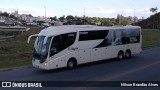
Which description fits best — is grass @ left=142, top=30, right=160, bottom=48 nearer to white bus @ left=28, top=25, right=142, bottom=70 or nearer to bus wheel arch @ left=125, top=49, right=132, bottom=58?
bus wheel arch @ left=125, top=49, right=132, bottom=58

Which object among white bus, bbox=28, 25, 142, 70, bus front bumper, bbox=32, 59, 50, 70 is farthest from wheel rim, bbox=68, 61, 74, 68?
bus front bumper, bbox=32, 59, 50, 70

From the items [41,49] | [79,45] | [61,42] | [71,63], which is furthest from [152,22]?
[41,49]

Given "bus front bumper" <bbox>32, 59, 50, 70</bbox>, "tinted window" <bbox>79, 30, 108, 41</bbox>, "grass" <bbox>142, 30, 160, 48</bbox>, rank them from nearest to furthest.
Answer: "bus front bumper" <bbox>32, 59, 50, 70</bbox> → "tinted window" <bbox>79, 30, 108, 41</bbox> → "grass" <bbox>142, 30, 160, 48</bbox>

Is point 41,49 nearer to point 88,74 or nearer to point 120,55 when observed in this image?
point 88,74

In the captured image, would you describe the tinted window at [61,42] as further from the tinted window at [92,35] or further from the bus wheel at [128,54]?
the bus wheel at [128,54]

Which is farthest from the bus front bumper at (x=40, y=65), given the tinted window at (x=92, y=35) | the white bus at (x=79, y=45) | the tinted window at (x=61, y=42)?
the tinted window at (x=92, y=35)

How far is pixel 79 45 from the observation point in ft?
76.3

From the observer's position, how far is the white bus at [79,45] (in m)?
21.3

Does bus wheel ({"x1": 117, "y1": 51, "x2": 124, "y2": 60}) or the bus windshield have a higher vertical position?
the bus windshield

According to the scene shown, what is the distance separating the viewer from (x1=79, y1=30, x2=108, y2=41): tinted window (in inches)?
933

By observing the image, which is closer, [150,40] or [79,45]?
[79,45]

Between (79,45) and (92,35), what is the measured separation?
1.85 meters

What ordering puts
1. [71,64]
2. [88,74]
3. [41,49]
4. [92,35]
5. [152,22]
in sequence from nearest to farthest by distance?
[88,74] < [41,49] < [71,64] < [92,35] < [152,22]

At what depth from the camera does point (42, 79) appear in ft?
59.4
